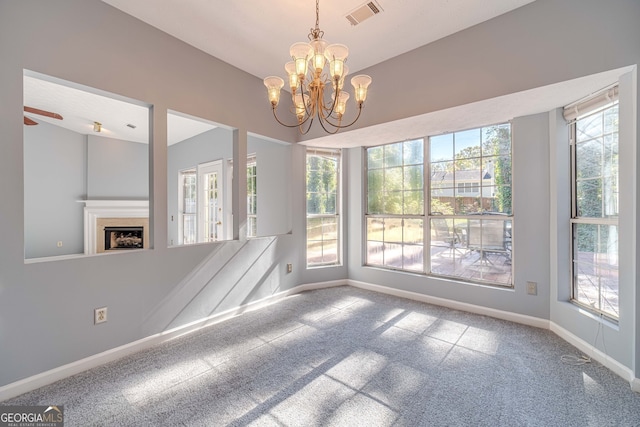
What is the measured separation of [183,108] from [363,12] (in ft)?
6.07

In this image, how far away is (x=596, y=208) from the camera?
2.29 metres

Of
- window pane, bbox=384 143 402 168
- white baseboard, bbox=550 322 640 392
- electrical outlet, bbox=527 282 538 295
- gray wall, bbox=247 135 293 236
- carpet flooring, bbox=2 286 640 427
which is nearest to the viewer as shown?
carpet flooring, bbox=2 286 640 427

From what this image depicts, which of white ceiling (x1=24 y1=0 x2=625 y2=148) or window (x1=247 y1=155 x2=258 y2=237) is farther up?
white ceiling (x1=24 y1=0 x2=625 y2=148)

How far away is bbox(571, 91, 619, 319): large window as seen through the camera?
2129mm

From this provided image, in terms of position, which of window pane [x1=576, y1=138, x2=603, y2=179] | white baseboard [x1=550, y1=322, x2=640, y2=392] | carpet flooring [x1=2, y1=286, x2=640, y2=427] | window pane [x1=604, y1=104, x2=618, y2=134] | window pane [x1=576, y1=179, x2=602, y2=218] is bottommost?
carpet flooring [x1=2, y1=286, x2=640, y2=427]

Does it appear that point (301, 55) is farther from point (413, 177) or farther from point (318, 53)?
point (413, 177)

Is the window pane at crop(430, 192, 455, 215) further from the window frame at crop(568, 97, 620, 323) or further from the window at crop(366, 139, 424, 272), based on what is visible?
the window frame at crop(568, 97, 620, 323)

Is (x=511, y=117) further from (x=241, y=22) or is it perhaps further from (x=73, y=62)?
(x=73, y=62)

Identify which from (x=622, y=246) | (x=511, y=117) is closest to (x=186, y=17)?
(x=511, y=117)

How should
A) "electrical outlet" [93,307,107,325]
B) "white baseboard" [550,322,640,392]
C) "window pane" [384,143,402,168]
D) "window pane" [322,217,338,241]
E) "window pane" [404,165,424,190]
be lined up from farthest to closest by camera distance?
"window pane" [322,217,338,241]
"window pane" [384,143,402,168]
"window pane" [404,165,424,190]
"electrical outlet" [93,307,107,325]
"white baseboard" [550,322,640,392]

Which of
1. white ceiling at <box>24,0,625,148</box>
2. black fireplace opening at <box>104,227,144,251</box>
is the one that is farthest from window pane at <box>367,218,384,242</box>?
black fireplace opening at <box>104,227,144,251</box>

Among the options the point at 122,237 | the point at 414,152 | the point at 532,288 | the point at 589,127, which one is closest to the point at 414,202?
the point at 414,152

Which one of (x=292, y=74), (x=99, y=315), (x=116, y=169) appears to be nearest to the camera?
(x=292, y=74)

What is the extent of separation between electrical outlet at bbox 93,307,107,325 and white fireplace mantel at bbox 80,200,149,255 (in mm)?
4657
